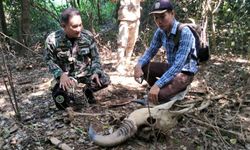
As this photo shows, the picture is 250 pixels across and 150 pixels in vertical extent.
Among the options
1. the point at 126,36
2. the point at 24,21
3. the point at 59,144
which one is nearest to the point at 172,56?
the point at 59,144

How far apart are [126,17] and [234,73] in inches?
75.4

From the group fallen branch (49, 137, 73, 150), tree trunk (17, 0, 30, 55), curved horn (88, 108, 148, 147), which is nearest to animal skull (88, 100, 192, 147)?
curved horn (88, 108, 148, 147)

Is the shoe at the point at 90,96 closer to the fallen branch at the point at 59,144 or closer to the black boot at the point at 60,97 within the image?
the black boot at the point at 60,97

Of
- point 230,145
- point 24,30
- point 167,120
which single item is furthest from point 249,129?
point 24,30

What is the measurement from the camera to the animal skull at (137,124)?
131 inches

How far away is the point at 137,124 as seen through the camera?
3432 mm

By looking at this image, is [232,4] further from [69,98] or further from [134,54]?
[69,98]

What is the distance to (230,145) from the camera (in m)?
3.76

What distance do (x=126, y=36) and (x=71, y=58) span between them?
170cm

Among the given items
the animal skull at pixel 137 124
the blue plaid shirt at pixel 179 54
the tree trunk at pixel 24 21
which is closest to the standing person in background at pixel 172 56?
the blue plaid shirt at pixel 179 54

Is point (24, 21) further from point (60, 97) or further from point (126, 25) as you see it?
point (60, 97)

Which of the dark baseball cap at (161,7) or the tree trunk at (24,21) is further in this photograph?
the tree trunk at (24,21)

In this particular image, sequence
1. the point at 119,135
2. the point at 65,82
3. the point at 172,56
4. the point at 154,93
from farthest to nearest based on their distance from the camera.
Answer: the point at 172,56, the point at 65,82, the point at 154,93, the point at 119,135

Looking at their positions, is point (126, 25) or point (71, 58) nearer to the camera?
point (71, 58)
